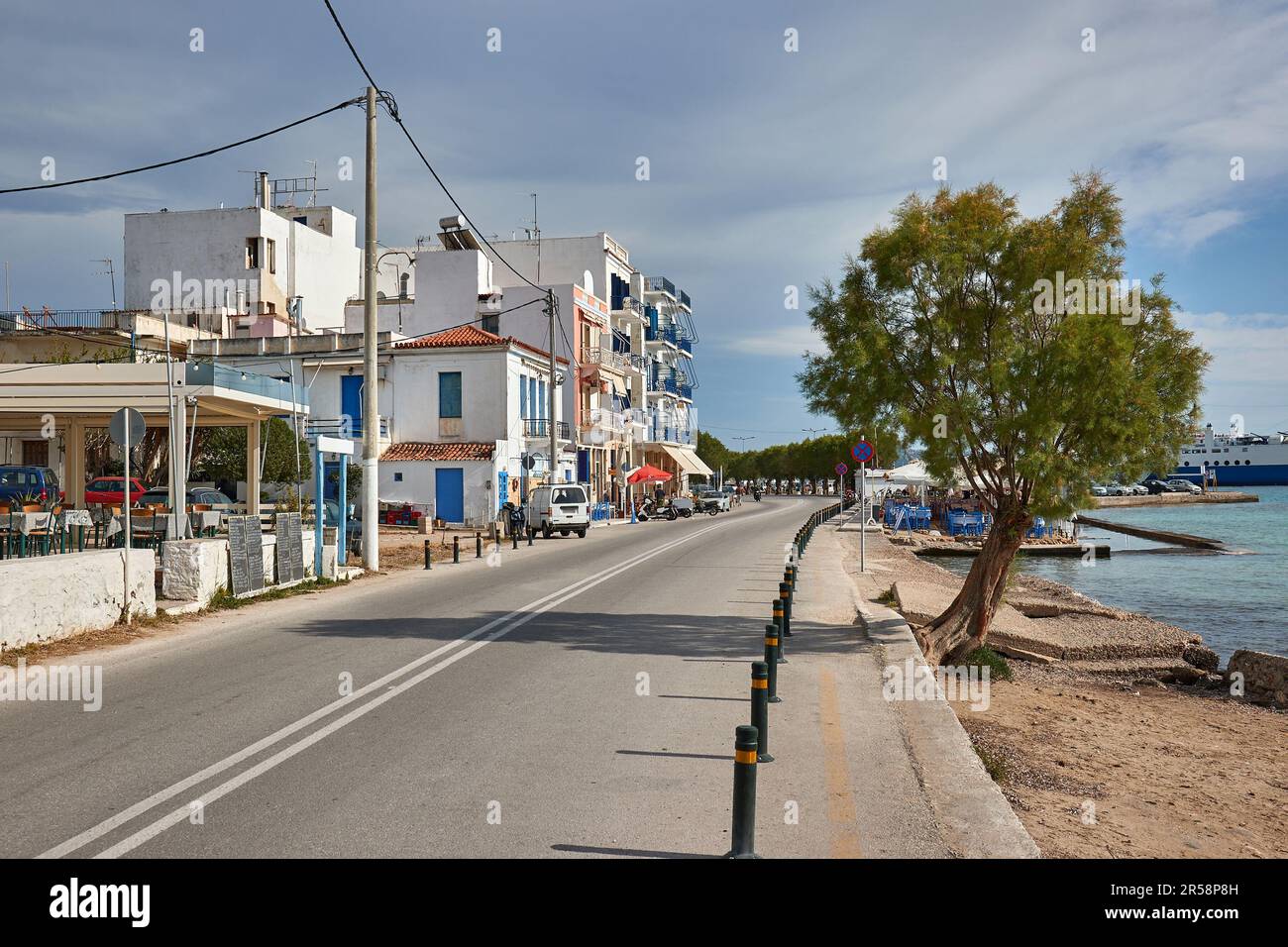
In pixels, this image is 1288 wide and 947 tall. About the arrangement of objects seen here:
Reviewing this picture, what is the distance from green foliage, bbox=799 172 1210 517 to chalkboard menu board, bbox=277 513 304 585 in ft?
30.0

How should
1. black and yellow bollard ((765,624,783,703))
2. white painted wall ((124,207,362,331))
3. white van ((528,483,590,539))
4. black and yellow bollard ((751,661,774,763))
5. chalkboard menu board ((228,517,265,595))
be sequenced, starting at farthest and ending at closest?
white painted wall ((124,207,362,331)) < white van ((528,483,590,539)) < chalkboard menu board ((228,517,265,595)) < black and yellow bollard ((765,624,783,703)) < black and yellow bollard ((751,661,774,763))

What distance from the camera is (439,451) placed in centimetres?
4025

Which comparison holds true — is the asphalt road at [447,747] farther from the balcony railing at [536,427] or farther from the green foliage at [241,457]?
the balcony railing at [536,427]

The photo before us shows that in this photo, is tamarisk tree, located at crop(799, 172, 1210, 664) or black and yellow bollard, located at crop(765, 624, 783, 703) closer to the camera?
black and yellow bollard, located at crop(765, 624, 783, 703)

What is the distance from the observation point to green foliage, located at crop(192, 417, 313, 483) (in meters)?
36.3

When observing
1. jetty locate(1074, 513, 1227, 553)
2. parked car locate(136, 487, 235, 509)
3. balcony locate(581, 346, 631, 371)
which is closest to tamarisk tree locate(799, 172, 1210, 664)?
parked car locate(136, 487, 235, 509)

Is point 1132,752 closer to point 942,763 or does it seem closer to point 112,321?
point 942,763

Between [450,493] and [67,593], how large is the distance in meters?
28.7

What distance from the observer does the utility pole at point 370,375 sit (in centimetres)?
1964

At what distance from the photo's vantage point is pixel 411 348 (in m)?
41.0

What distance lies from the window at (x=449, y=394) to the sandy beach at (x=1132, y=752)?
1020 inches

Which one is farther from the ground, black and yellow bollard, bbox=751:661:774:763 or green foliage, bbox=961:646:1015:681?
black and yellow bollard, bbox=751:661:774:763

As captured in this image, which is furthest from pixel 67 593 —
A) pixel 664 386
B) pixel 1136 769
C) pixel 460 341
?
pixel 664 386

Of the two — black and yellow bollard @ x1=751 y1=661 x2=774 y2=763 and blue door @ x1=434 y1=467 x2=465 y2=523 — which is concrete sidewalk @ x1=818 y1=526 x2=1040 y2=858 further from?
blue door @ x1=434 y1=467 x2=465 y2=523
